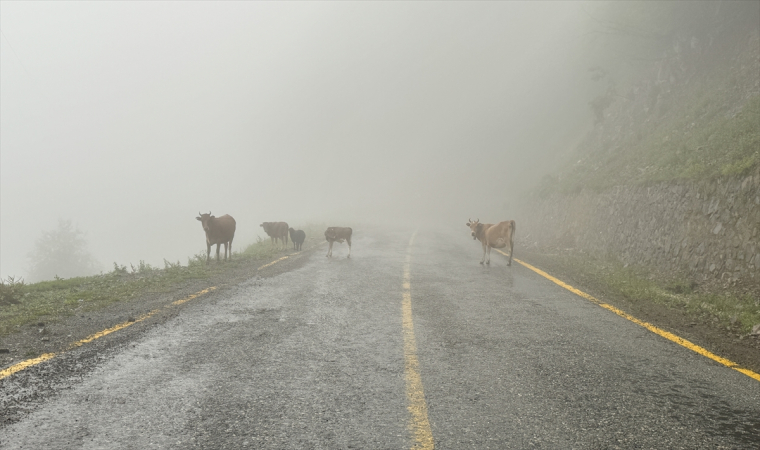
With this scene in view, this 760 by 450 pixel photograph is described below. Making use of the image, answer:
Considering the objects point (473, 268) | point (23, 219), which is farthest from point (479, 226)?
point (23, 219)

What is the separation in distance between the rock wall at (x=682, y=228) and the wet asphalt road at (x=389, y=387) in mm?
3616

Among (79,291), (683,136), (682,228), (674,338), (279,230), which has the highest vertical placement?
(683,136)

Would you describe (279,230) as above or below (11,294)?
above

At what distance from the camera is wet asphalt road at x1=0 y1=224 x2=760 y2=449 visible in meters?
3.41

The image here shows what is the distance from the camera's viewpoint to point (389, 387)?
172 inches

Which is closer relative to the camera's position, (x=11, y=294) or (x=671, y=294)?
(x=11, y=294)

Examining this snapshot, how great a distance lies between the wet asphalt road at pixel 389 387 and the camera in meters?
3.41

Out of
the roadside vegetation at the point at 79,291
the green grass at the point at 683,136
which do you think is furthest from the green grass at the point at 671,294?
the roadside vegetation at the point at 79,291

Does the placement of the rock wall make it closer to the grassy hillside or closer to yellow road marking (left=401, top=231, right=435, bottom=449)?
the grassy hillside

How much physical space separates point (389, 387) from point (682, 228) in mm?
9666

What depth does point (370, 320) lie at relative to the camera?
6949mm

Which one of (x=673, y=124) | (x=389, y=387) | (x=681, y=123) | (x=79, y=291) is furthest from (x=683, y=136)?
(x=79, y=291)

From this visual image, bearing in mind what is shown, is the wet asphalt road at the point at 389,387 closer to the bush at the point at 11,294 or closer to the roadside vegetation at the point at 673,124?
the roadside vegetation at the point at 673,124

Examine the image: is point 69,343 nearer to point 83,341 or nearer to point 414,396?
point 83,341
